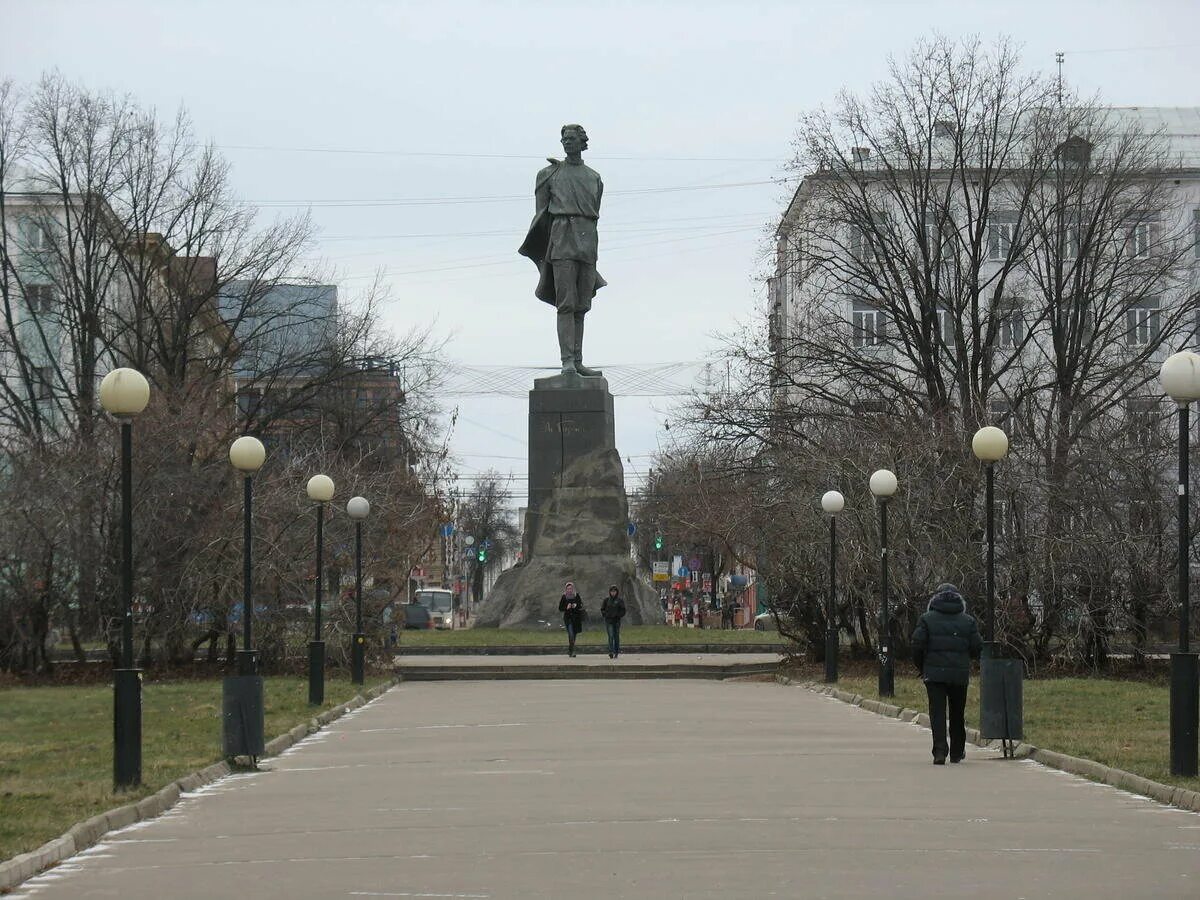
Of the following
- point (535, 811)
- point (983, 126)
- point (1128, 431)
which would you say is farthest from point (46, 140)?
point (535, 811)

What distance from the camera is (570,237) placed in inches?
1642

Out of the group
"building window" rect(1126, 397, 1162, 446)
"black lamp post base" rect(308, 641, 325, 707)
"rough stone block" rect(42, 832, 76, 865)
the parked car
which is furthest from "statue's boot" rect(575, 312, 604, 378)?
the parked car

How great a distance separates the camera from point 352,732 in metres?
21.8

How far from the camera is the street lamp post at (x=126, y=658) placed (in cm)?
1465

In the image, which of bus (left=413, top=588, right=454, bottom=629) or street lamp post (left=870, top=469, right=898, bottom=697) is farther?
bus (left=413, top=588, right=454, bottom=629)

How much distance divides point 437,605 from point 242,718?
68.3 meters

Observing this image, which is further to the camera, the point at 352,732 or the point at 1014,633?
the point at 1014,633

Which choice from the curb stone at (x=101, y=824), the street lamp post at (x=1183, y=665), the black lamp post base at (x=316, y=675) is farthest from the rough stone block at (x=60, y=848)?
the black lamp post base at (x=316, y=675)

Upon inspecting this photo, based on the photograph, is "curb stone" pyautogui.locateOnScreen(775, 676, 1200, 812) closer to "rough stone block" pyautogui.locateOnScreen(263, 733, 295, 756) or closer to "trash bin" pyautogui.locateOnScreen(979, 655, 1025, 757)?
"trash bin" pyautogui.locateOnScreen(979, 655, 1025, 757)

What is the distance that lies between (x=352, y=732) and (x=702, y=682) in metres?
11.9

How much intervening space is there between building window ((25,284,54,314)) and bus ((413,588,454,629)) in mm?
34405

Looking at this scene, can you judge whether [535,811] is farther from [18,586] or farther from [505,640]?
[505,640]

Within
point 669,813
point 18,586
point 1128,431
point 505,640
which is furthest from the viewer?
point 505,640

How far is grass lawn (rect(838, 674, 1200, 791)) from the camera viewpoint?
1653 cm
